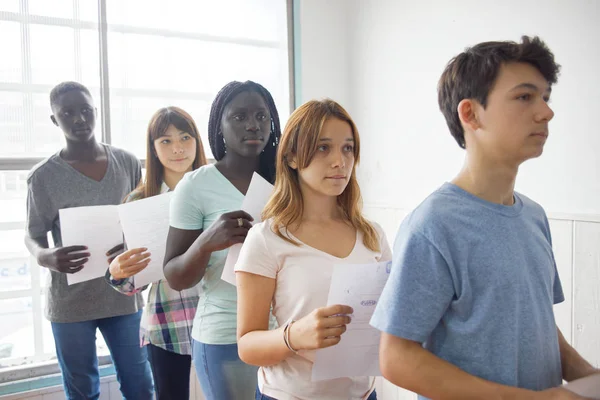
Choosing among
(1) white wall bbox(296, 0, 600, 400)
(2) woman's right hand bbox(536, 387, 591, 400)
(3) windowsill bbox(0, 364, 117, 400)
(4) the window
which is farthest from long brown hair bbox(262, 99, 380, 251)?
(3) windowsill bbox(0, 364, 117, 400)

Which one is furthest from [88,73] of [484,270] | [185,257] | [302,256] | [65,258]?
[484,270]

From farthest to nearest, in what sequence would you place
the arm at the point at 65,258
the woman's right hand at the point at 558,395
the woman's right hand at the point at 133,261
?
the arm at the point at 65,258 < the woman's right hand at the point at 133,261 < the woman's right hand at the point at 558,395

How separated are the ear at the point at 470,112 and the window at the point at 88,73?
1970mm

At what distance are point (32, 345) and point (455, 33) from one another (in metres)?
2.38

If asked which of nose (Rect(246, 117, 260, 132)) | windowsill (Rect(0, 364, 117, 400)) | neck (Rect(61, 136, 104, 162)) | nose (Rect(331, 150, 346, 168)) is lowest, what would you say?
windowsill (Rect(0, 364, 117, 400))

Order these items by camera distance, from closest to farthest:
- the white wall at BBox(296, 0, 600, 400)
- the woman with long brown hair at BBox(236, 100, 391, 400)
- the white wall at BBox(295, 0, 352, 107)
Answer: the woman with long brown hair at BBox(236, 100, 391, 400) < the white wall at BBox(296, 0, 600, 400) < the white wall at BBox(295, 0, 352, 107)

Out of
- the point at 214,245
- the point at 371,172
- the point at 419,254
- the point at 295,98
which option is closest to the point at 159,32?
the point at 295,98

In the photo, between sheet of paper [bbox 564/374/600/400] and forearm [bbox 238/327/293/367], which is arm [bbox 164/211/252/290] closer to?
forearm [bbox 238/327/293/367]

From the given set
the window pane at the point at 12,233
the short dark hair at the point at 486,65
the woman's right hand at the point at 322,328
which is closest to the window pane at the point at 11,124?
the window pane at the point at 12,233

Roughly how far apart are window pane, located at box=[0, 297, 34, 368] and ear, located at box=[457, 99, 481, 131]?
224 centimetres

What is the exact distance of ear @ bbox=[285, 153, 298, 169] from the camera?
1.11 metres

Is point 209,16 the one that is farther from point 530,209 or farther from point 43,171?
point 530,209

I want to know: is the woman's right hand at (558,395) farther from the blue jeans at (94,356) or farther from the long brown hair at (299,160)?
the blue jeans at (94,356)

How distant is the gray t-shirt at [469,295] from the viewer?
76cm
